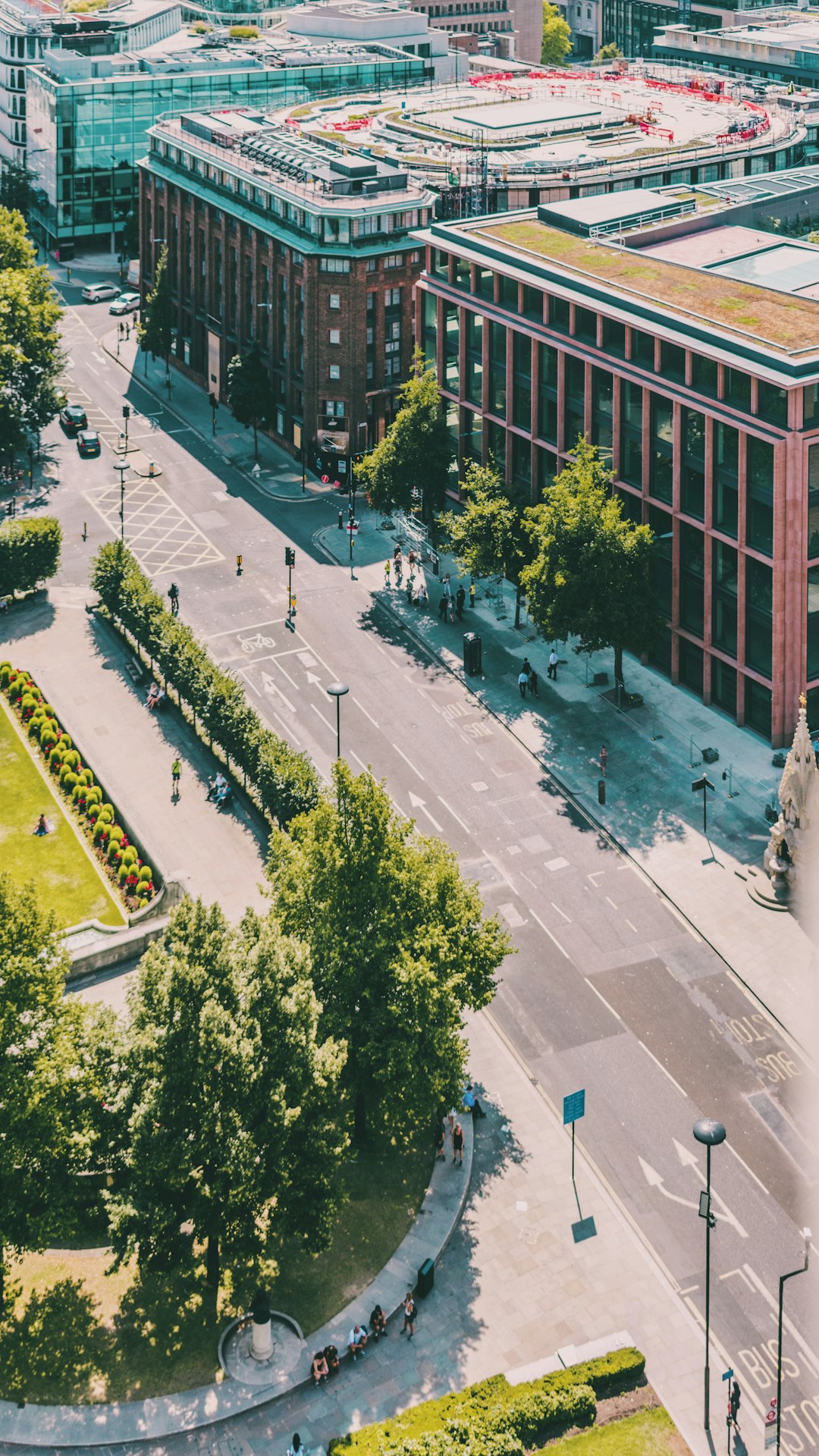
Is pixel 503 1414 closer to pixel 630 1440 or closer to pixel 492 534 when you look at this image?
pixel 630 1440

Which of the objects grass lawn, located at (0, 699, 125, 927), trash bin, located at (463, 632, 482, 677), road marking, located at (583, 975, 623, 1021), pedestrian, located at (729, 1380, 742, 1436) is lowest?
pedestrian, located at (729, 1380, 742, 1436)

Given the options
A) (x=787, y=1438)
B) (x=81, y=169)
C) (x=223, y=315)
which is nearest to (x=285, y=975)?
(x=787, y=1438)

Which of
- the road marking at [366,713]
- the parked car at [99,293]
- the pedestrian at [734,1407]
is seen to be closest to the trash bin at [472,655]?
the road marking at [366,713]

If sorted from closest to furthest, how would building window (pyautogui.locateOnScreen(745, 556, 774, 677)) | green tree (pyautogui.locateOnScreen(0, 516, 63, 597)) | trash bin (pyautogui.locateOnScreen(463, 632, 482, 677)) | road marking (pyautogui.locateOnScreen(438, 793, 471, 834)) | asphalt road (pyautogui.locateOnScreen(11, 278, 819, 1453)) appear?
asphalt road (pyautogui.locateOnScreen(11, 278, 819, 1453)) → road marking (pyautogui.locateOnScreen(438, 793, 471, 834)) → building window (pyautogui.locateOnScreen(745, 556, 774, 677)) → trash bin (pyautogui.locateOnScreen(463, 632, 482, 677)) → green tree (pyautogui.locateOnScreen(0, 516, 63, 597))

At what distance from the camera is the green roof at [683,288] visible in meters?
86.6

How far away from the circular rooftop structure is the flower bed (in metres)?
54.9

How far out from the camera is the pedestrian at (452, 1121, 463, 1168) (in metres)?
61.9

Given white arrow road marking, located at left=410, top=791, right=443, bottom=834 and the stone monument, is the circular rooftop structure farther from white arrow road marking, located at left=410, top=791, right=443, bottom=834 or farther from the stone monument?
the stone monument

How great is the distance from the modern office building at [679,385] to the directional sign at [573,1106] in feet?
107

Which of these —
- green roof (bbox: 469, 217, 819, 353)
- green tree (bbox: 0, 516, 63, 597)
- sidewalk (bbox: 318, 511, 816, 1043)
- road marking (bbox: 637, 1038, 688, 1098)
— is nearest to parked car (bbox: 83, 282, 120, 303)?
green tree (bbox: 0, 516, 63, 597)

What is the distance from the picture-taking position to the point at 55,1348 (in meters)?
54.8

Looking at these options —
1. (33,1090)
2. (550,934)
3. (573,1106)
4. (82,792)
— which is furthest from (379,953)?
(82,792)

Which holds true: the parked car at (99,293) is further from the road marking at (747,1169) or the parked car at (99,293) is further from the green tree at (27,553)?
the road marking at (747,1169)

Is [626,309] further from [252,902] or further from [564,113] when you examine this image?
[564,113]
